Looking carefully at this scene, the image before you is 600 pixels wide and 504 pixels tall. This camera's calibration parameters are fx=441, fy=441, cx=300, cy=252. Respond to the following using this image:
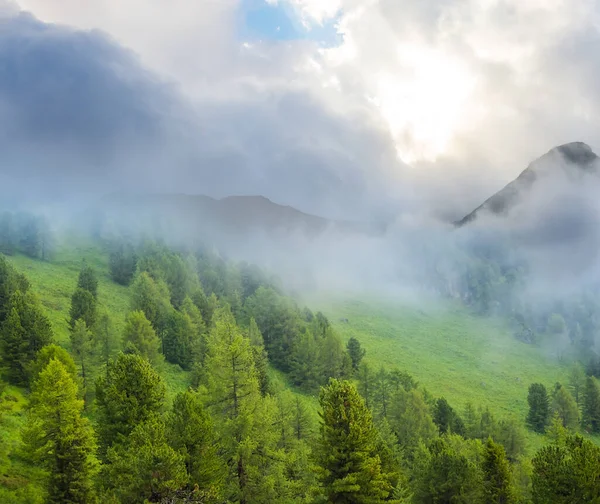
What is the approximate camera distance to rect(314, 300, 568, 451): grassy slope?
117244 mm

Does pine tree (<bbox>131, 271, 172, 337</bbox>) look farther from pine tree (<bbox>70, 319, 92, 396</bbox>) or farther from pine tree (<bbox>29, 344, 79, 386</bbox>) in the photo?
pine tree (<bbox>29, 344, 79, 386</bbox>)

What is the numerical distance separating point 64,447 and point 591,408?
119156mm

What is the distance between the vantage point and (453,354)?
15175 centimetres

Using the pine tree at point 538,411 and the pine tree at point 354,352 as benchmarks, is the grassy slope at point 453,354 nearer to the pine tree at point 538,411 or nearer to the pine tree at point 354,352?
the pine tree at point 538,411

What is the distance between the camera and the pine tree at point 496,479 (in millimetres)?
37375

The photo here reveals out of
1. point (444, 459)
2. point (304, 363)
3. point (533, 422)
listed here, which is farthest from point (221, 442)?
point (533, 422)

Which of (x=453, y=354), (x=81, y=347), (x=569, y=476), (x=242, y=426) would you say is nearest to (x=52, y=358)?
(x=81, y=347)

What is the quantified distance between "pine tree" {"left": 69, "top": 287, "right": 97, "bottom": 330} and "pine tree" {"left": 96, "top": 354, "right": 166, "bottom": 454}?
1533 inches

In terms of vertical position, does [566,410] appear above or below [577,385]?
below

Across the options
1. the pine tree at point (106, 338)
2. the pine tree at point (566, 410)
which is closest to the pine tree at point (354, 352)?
the pine tree at point (566, 410)

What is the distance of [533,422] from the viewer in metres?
102

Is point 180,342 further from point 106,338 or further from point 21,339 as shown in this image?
point 21,339

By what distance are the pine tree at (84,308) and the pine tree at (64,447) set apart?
3902cm

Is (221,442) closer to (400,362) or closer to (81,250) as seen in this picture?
(400,362)
